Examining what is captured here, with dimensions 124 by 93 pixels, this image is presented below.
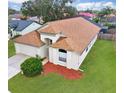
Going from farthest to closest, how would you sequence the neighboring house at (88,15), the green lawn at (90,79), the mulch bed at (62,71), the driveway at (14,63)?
1. the driveway at (14,63)
2. the neighboring house at (88,15)
3. the mulch bed at (62,71)
4. the green lawn at (90,79)

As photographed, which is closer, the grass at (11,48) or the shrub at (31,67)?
the shrub at (31,67)

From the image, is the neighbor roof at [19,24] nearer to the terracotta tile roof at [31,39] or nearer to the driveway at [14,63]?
the terracotta tile roof at [31,39]

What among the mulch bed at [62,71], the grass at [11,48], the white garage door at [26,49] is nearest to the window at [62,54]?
the mulch bed at [62,71]

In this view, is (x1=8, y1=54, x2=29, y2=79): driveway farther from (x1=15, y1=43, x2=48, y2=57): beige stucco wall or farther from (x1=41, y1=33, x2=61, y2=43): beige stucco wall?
(x1=41, y1=33, x2=61, y2=43): beige stucco wall

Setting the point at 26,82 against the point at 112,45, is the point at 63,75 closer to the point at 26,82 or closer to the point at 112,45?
the point at 26,82

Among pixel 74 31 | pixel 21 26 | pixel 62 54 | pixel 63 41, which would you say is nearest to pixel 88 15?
pixel 74 31
